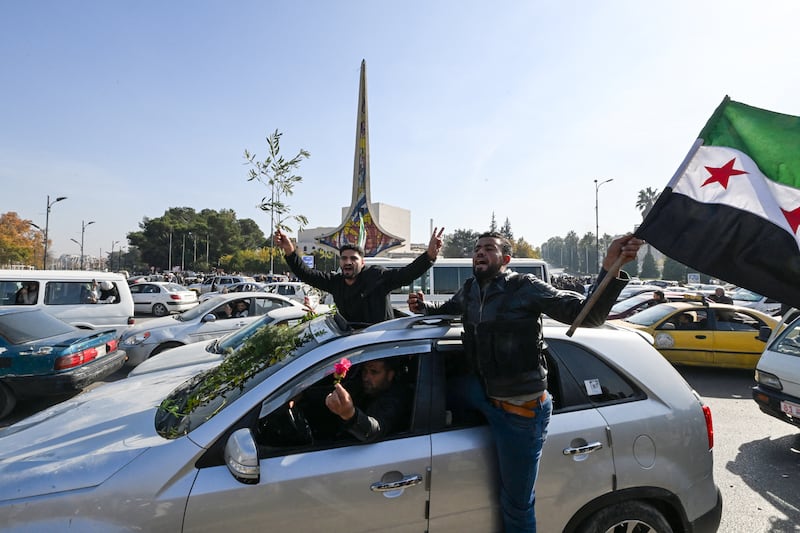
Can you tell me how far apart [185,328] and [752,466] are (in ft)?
26.5

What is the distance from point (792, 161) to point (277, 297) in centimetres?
849

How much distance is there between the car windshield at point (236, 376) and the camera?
2.27 meters

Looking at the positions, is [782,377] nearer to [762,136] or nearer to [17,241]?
[762,136]

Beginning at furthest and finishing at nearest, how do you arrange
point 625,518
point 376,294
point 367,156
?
point 367,156, point 376,294, point 625,518

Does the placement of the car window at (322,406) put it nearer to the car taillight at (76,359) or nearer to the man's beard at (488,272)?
the man's beard at (488,272)

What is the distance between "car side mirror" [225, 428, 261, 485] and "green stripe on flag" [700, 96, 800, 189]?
2836mm

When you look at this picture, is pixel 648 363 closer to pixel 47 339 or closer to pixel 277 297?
pixel 47 339

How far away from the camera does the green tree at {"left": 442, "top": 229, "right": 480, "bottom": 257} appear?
84.4 metres

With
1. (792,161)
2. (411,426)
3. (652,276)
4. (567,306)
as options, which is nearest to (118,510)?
(411,426)

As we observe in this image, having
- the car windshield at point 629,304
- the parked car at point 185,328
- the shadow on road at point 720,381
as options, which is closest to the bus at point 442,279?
the car windshield at point 629,304

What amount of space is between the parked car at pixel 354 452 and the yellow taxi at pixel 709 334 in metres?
6.54

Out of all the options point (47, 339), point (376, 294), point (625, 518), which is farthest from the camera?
point (47, 339)

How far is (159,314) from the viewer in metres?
18.8

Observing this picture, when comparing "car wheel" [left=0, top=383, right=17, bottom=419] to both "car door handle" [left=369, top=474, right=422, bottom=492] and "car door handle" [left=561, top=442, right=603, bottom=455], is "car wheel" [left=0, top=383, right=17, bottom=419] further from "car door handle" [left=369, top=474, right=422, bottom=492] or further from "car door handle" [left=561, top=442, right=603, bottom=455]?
"car door handle" [left=561, top=442, right=603, bottom=455]
